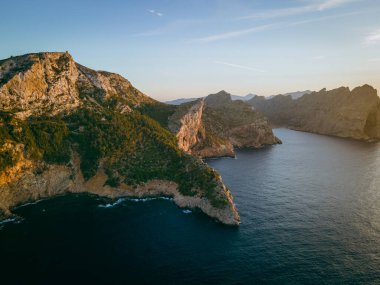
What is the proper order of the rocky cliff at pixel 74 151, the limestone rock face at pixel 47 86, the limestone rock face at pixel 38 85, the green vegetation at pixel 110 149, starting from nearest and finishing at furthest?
the rocky cliff at pixel 74 151, the green vegetation at pixel 110 149, the limestone rock face at pixel 38 85, the limestone rock face at pixel 47 86

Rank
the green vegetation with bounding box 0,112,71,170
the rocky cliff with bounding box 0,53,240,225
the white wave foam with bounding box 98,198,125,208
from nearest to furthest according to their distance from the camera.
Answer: the rocky cliff with bounding box 0,53,240,225, the white wave foam with bounding box 98,198,125,208, the green vegetation with bounding box 0,112,71,170

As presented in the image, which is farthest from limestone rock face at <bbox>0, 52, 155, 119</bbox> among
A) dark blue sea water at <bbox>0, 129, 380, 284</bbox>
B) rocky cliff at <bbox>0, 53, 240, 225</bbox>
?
dark blue sea water at <bbox>0, 129, 380, 284</bbox>

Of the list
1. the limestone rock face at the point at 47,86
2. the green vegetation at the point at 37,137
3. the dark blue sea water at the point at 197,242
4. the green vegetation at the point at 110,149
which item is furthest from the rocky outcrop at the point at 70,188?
the limestone rock face at the point at 47,86

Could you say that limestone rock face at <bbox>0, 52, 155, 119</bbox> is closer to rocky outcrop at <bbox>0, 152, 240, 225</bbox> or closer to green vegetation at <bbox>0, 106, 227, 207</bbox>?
green vegetation at <bbox>0, 106, 227, 207</bbox>

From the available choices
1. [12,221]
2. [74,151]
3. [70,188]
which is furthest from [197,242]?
[74,151]

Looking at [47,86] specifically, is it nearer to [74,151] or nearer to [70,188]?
[74,151]

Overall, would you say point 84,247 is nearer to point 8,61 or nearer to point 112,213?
point 112,213

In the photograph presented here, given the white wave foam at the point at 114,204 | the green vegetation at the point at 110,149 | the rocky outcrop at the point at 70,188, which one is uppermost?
the green vegetation at the point at 110,149

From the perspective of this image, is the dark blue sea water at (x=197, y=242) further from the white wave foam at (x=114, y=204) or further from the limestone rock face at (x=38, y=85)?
the limestone rock face at (x=38, y=85)
